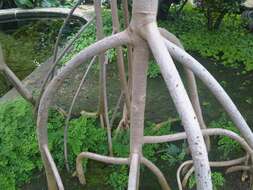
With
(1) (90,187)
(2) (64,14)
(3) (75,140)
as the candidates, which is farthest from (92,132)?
(2) (64,14)

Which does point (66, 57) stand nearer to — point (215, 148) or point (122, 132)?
point (122, 132)

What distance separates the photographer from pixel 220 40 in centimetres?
393

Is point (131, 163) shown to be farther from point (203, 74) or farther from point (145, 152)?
point (145, 152)

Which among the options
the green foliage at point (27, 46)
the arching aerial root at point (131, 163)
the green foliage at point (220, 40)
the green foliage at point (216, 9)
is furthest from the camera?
the green foliage at point (27, 46)

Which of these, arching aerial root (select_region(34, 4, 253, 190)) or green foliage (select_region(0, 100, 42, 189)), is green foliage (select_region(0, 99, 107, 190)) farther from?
arching aerial root (select_region(34, 4, 253, 190))

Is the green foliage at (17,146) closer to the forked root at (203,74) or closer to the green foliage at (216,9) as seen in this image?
the forked root at (203,74)

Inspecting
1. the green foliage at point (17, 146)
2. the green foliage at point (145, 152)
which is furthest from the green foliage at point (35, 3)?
the green foliage at point (145, 152)

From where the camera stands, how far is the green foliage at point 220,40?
3602 mm

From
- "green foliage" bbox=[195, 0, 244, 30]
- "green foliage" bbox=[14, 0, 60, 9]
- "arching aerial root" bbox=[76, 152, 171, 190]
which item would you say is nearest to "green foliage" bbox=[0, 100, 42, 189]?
"arching aerial root" bbox=[76, 152, 171, 190]

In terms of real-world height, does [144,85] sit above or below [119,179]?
above

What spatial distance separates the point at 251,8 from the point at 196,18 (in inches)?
23.1

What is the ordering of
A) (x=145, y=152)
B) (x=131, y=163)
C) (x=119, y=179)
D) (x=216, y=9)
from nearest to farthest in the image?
(x=131, y=163)
(x=119, y=179)
(x=145, y=152)
(x=216, y=9)

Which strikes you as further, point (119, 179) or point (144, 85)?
point (119, 179)

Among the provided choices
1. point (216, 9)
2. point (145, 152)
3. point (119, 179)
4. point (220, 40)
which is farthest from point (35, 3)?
point (119, 179)
